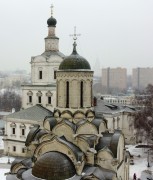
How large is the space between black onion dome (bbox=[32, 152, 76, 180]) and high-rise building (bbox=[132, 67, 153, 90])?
10806 centimetres

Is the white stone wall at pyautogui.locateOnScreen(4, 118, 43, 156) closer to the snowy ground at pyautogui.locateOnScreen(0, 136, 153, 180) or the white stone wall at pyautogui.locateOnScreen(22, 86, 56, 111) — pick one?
the snowy ground at pyautogui.locateOnScreen(0, 136, 153, 180)

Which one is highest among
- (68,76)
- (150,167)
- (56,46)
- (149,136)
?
(56,46)

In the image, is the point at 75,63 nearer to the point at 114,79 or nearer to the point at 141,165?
the point at 141,165

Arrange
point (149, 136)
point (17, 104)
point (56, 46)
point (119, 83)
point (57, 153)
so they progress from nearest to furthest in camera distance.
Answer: point (57, 153) < point (149, 136) < point (56, 46) < point (17, 104) < point (119, 83)

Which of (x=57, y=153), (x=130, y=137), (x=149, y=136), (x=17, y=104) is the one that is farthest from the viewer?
(x=17, y=104)

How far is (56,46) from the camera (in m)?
27.0

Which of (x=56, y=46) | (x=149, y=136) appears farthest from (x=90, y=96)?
(x=56, y=46)

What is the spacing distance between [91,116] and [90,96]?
2.97 feet

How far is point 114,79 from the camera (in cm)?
12194

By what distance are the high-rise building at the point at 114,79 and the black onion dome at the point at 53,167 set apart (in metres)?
105

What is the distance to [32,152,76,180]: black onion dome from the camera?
37.7ft

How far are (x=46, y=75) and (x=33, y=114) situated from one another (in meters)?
3.64

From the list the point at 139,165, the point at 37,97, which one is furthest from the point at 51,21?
the point at 139,165

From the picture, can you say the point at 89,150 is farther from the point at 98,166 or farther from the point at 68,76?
the point at 68,76
